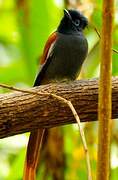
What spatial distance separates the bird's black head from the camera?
2039 mm

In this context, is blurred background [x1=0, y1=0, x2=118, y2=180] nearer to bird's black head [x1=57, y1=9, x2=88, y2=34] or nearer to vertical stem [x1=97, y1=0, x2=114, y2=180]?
bird's black head [x1=57, y1=9, x2=88, y2=34]

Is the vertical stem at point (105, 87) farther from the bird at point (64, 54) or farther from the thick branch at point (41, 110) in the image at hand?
the bird at point (64, 54)

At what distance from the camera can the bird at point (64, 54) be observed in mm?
2057

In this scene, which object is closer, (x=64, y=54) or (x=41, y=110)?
(x=41, y=110)

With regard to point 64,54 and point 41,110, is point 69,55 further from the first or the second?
point 41,110

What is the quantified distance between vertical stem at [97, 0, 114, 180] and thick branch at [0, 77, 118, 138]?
3.06 feet

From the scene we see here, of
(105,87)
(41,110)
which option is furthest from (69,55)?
A: (105,87)

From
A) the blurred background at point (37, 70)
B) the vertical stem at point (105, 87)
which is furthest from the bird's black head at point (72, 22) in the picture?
the vertical stem at point (105, 87)

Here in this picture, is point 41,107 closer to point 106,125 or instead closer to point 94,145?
point 94,145

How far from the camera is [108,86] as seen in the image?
857 mm

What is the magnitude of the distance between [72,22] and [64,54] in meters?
0.14

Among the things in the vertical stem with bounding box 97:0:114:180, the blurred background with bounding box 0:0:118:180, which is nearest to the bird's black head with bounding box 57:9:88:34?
the blurred background with bounding box 0:0:118:180

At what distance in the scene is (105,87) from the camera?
0.86 m

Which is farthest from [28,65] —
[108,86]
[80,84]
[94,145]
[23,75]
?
[108,86]
